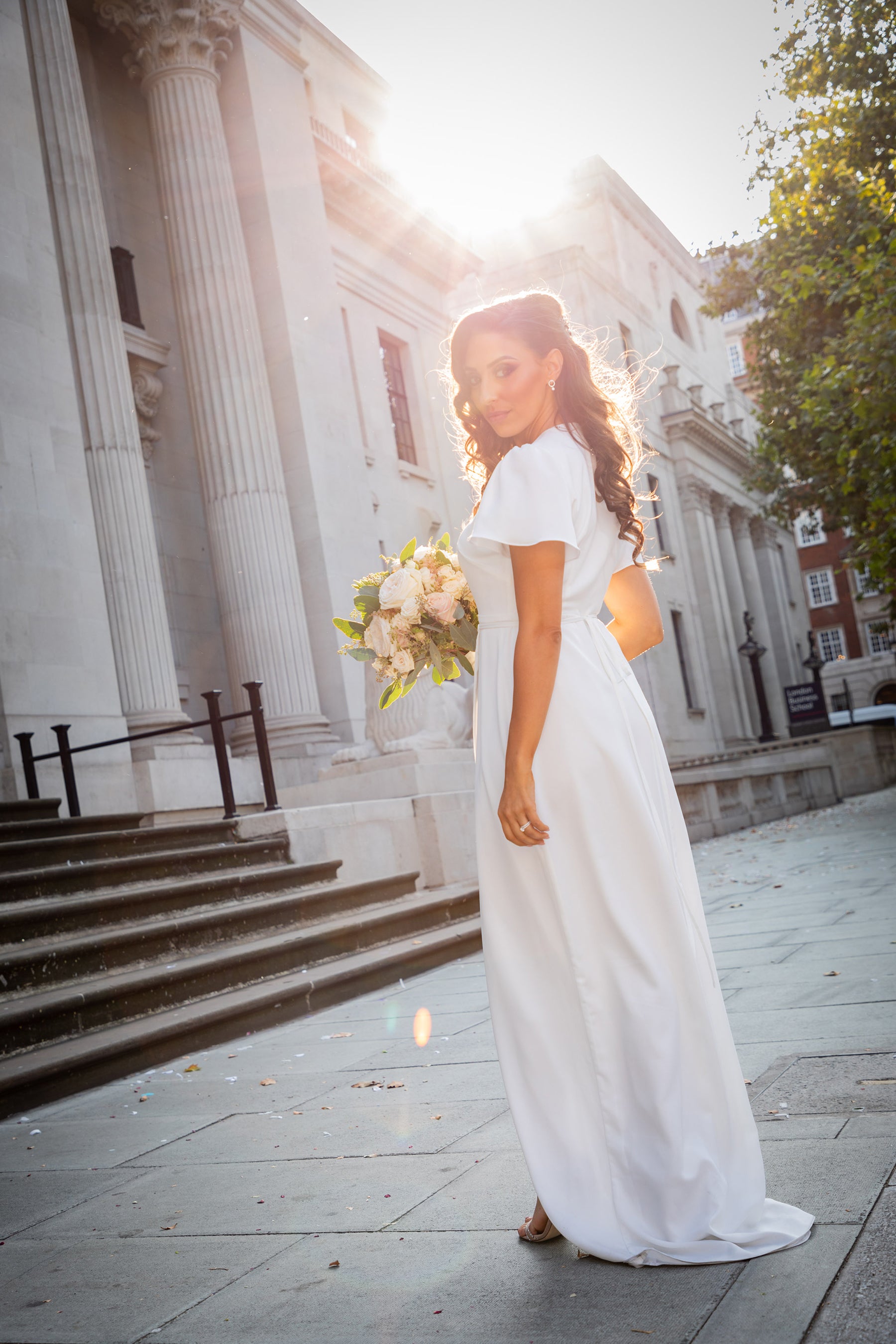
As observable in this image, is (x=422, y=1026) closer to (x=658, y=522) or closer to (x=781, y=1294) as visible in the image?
(x=781, y=1294)

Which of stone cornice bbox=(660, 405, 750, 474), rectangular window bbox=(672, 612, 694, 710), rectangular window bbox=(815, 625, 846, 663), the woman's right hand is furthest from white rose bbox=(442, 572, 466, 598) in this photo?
rectangular window bbox=(815, 625, 846, 663)

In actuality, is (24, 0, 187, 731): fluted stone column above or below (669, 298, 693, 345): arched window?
below

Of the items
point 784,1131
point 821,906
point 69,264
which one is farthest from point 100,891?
point 69,264

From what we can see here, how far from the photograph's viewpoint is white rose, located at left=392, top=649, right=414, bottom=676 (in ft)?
11.3

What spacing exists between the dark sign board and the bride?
30922 millimetres

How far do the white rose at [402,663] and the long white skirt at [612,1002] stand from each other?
621mm

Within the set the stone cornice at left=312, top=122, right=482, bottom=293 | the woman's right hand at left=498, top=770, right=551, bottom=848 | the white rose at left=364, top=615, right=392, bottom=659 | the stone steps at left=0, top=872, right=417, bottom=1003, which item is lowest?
the stone steps at left=0, top=872, right=417, bottom=1003

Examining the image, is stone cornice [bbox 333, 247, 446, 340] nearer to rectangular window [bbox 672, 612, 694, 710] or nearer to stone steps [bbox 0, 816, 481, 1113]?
stone steps [bbox 0, 816, 481, 1113]

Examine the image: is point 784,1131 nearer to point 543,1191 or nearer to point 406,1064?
point 543,1191

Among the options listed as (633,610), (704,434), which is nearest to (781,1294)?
(633,610)

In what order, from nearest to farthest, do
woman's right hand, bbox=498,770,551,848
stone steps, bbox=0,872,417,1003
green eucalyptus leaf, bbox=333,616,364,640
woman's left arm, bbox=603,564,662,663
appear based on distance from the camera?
woman's right hand, bbox=498,770,551,848
woman's left arm, bbox=603,564,662,663
green eucalyptus leaf, bbox=333,616,364,640
stone steps, bbox=0,872,417,1003

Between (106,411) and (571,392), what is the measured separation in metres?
12.7

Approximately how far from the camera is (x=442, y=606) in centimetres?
332

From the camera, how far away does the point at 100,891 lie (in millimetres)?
7953
